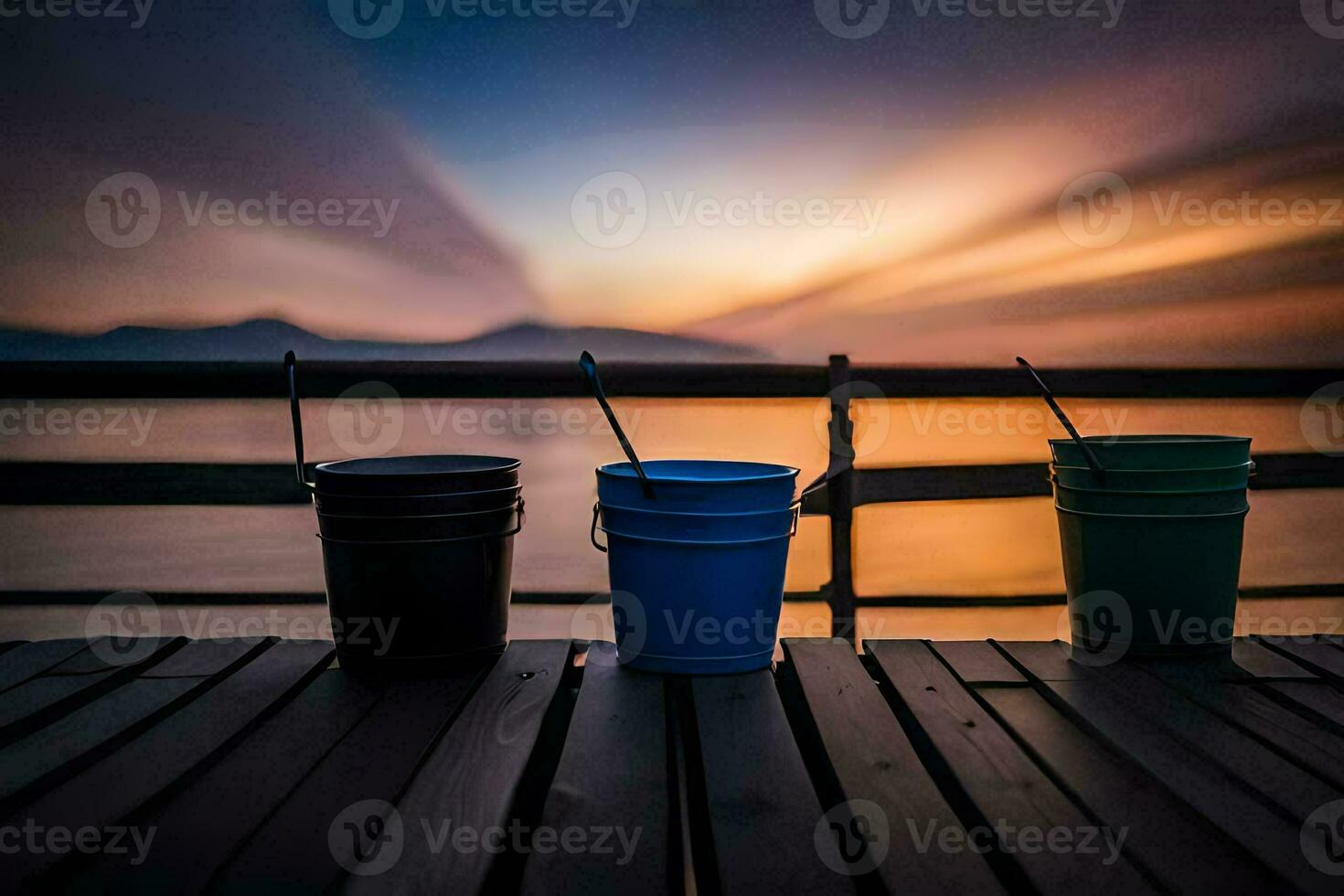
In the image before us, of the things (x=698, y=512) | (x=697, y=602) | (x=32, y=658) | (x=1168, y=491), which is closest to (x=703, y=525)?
(x=698, y=512)

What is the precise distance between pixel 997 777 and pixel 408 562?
1248mm

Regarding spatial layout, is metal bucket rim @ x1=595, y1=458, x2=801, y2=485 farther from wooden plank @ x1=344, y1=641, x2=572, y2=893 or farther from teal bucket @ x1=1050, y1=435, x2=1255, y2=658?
teal bucket @ x1=1050, y1=435, x2=1255, y2=658

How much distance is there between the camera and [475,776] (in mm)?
1371

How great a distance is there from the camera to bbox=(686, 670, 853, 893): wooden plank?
3.54ft

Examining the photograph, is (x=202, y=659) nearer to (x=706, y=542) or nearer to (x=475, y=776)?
(x=475, y=776)

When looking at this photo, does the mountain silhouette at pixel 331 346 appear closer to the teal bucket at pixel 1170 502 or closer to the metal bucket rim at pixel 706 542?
the metal bucket rim at pixel 706 542

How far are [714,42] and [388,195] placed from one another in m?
1.11

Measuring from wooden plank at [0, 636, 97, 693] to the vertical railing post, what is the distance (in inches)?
76.9

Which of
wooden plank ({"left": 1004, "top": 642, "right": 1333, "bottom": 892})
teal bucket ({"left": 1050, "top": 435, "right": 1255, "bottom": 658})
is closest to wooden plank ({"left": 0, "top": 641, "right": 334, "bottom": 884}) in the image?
wooden plank ({"left": 1004, "top": 642, "right": 1333, "bottom": 892})

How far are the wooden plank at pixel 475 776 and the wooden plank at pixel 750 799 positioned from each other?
29 cm

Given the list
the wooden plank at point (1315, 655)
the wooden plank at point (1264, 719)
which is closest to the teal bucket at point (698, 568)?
the wooden plank at point (1264, 719)

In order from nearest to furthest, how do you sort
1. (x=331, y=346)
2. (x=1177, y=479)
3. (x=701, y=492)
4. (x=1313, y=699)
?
1. (x=1313, y=699)
2. (x=701, y=492)
3. (x=1177, y=479)
4. (x=331, y=346)

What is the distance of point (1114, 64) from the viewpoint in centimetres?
265

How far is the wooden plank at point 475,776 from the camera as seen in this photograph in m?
1.06
